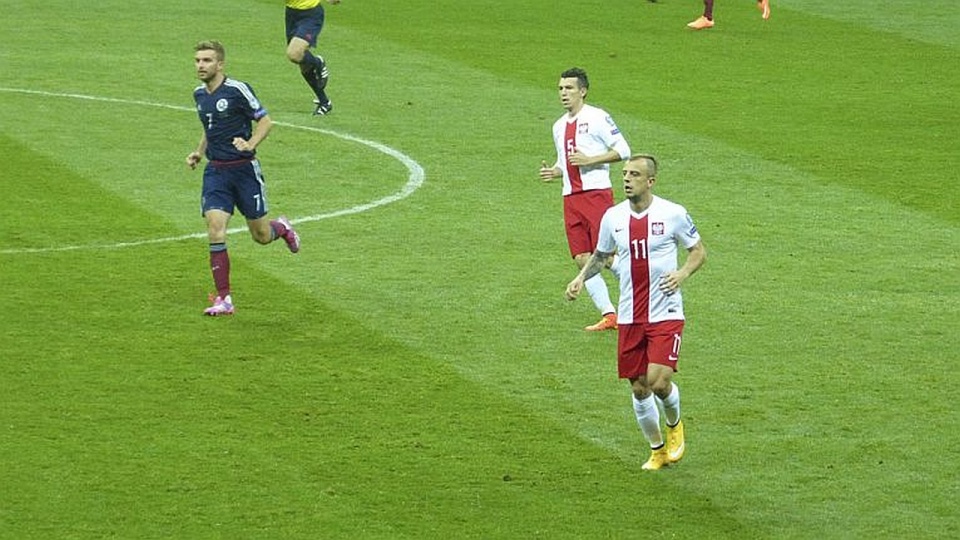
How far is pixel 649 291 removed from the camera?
13023mm

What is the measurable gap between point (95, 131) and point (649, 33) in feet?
41.0

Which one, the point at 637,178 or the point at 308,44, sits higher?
the point at 637,178

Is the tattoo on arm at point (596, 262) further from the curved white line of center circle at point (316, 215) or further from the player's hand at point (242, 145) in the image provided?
the curved white line of center circle at point (316, 215)

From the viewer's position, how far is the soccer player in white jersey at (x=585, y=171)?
1662 cm

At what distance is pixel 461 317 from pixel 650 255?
4138 millimetres

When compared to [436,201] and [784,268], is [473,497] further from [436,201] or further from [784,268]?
[436,201]

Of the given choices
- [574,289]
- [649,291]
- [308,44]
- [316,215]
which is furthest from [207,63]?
[308,44]

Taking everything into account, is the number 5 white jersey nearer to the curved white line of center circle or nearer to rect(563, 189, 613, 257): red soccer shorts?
rect(563, 189, 613, 257): red soccer shorts

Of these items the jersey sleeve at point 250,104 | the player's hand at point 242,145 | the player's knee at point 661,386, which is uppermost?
the jersey sleeve at point 250,104

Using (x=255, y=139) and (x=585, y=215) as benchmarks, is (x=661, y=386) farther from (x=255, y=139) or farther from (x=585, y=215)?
(x=255, y=139)

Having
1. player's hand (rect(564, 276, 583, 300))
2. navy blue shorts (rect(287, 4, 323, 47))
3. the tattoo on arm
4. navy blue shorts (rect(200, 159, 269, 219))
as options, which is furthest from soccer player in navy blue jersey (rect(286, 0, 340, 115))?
player's hand (rect(564, 276, 583, 300))

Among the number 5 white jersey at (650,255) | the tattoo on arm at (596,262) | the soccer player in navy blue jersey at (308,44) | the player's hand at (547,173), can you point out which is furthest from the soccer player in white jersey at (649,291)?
the soccer player in navy blue jersey at (308,44)

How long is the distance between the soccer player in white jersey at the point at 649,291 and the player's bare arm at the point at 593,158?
10.1 feet

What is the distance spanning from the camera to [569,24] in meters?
34.8
